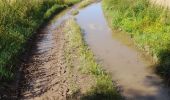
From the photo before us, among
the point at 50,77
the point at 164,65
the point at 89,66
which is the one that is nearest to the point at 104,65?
the point at 89,66

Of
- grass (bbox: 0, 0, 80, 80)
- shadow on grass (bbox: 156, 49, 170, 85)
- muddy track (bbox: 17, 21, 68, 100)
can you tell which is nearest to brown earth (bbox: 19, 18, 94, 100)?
muddy track (bbox: 17, 21, 68, 100)

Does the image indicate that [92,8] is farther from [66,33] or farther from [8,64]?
[8,64]

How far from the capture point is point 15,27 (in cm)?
1636

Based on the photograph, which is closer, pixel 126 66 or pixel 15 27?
pixel 126 66

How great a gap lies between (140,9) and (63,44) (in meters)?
4.84

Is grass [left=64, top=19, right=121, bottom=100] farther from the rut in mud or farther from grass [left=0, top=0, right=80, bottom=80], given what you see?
grass [left=0, top=0, right=80, bottom=80]

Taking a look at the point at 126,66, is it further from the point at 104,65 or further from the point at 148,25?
the point at 148,25

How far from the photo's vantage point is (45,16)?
23.9 metres

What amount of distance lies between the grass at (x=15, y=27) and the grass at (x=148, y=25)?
4.54 metres

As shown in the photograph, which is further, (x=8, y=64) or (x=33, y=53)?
(x=33, y=53)

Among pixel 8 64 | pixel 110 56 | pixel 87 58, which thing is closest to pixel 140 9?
pixel 110 56

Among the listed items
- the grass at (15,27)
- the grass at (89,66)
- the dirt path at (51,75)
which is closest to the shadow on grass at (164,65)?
the grass at (89,66)

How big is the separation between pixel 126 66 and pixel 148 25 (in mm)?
3986

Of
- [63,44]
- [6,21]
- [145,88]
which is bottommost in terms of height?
[145,88]
